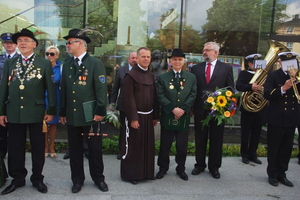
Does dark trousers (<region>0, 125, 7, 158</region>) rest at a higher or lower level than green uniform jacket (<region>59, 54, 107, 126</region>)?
lower

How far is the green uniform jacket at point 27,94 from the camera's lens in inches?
147

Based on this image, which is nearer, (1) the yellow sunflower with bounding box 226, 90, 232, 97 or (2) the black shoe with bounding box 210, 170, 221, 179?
(1) the yellow sunflower with bounding box 226, 90, 232, 97

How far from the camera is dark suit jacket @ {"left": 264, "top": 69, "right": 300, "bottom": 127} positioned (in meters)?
4.33

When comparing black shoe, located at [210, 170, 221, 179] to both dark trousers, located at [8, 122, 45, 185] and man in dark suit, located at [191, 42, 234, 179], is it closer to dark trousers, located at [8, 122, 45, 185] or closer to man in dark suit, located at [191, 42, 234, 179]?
man in dark suit, located at [191, 42, 234, 179]

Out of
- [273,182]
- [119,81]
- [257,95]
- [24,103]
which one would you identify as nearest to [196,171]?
[273,182]

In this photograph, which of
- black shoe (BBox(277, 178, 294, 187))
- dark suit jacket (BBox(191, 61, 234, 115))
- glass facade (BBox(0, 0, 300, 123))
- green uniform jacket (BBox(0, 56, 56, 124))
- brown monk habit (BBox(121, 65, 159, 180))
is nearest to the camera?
green uniform jacket (BBox(0, 56, 56, 124))

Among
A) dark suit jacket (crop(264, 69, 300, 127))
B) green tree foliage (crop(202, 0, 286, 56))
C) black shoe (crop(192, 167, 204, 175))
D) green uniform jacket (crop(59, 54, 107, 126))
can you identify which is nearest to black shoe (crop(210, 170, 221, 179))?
black shoe (crop(192, 167, 204, 175))

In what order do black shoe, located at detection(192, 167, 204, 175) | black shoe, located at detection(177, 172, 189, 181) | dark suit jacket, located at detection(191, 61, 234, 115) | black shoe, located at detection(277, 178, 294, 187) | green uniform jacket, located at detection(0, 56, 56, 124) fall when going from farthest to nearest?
black shoe, located at detection(192, 167, 204, 175) → dark suit jacket, located at detection(191, 61, 234, 115) → black shoe, located at detection(177, 172, 189, 181) → black shoe, located at detection(277, 178, 294, 187) → green uniform jacket, located at detection(0, 56, 56, 124)

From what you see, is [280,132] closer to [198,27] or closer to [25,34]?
A: [25,34]

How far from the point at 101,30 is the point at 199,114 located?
4650mm

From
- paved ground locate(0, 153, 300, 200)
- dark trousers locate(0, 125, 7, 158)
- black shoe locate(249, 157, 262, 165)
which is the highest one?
dark trousers locate(0, 125, 7, 158)

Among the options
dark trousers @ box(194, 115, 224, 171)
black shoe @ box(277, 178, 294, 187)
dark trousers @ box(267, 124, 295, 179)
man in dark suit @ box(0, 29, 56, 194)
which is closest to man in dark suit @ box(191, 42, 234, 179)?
dark trousers @ box(194, 115, 224, 171)

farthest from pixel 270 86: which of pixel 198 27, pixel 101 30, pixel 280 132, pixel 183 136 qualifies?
pixel 101 30

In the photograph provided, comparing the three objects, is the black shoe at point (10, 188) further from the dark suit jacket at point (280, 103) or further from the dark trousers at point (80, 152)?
the dark suit jacket at point (280, 103)
